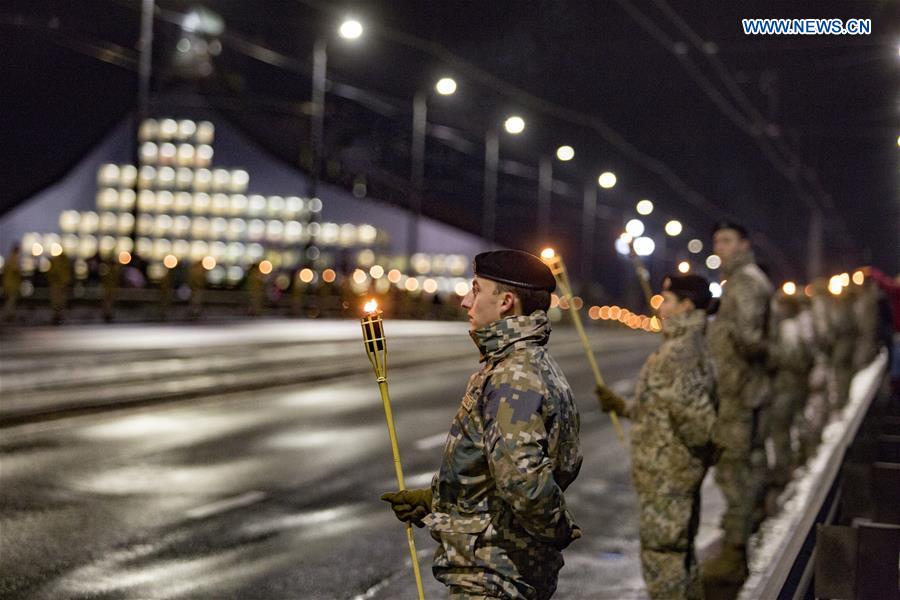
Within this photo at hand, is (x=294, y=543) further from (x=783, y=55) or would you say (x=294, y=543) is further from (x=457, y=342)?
(x=457, y=342)

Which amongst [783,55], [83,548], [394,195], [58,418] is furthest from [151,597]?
[394,195]

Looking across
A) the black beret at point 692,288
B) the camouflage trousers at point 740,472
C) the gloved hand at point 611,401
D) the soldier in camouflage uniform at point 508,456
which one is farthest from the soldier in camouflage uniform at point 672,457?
the soldier in camouflage uniform at point 508,456

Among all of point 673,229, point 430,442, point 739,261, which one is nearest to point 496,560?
point 739,261

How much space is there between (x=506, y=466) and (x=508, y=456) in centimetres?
3

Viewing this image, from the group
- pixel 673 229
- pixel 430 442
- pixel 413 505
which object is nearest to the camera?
pixel 413 505

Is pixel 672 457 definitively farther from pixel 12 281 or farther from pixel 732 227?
pixel 12 281

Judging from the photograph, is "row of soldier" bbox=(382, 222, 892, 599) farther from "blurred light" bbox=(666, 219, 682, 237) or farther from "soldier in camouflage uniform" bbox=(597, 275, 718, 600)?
"blurred light" bbox=(666, 219, 682, 237)

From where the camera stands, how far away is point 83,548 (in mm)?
8102

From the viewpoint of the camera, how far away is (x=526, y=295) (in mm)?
3762

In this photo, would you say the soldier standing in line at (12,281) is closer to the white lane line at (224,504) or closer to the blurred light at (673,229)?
the blurred light at (673,229)

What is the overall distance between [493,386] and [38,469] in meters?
8.36

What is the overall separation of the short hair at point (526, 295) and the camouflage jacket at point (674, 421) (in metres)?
2.88

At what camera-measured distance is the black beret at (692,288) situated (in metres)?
6.91

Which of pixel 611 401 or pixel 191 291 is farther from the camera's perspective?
pixel 191 291
